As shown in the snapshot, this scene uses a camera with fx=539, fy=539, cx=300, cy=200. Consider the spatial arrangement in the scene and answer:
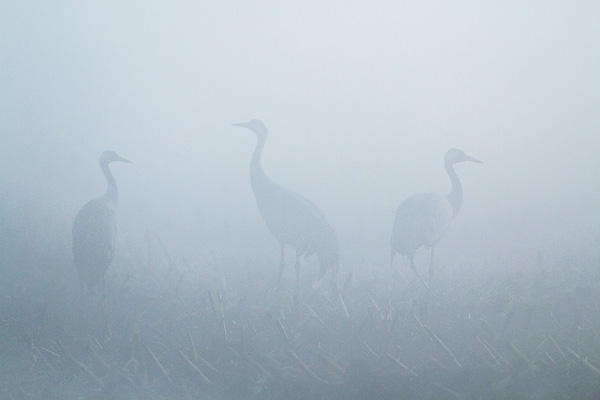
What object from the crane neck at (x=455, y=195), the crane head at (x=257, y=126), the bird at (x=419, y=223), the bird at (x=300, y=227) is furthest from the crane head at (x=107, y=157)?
the crane neck at (x=455, y=195)

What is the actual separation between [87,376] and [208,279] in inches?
84.5

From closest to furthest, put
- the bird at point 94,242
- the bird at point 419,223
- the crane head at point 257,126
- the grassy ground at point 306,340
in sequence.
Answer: the grassy ground at point 306,340
the bird at point 94,242
the bird at point 419,223
the crane head at point 257,126

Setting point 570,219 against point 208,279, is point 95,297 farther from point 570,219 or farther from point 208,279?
point 570,219

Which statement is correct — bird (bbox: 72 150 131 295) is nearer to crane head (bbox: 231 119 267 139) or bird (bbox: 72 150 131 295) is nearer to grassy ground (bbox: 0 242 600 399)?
grassy ground (bbox: 0 242 600 399)

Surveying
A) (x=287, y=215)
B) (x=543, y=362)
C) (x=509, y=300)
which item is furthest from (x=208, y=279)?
(x=543, y=362)

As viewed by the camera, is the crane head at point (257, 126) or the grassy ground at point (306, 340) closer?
the grassy ground at point (306, 340)

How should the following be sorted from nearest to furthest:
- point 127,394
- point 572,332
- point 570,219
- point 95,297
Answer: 1. point 127,394
2. point 572,332
3. point 95,297
4. point 570,219

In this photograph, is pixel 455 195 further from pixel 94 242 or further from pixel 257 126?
pixel 94 242

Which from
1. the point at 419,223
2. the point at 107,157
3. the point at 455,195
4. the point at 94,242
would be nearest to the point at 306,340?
the point at 419,223

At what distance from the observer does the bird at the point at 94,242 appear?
504cm

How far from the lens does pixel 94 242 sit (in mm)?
5133

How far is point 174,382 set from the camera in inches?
137

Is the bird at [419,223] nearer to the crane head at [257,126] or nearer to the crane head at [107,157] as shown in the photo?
the crane head at [257,126]

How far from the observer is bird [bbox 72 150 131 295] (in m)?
5.04
